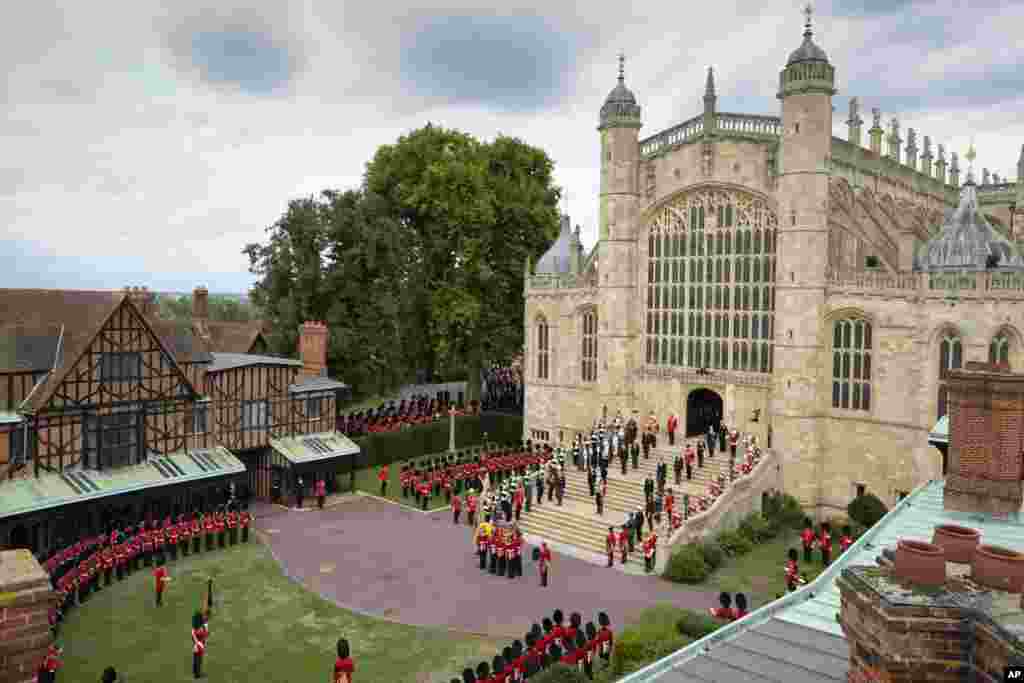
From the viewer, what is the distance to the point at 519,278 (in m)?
42.5

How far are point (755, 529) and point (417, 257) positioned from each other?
22.3 m

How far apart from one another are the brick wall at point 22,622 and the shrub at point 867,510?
25.5 meters

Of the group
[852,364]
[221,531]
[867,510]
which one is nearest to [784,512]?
[867,510]

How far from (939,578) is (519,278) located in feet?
122

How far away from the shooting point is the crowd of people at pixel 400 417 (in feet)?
120

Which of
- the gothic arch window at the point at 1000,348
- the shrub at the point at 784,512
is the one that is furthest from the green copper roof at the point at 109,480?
the gothic arch window at the point at 1000,348

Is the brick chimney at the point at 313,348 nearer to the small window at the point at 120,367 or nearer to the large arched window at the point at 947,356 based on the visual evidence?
the small window at the point at 120,367

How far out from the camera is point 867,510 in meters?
26.0

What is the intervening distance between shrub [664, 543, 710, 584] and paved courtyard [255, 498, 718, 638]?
0.44 metres

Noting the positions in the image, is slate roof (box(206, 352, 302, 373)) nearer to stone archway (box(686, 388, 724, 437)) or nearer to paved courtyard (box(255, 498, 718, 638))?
paved courtyard (box(255, 498, 718, 638))

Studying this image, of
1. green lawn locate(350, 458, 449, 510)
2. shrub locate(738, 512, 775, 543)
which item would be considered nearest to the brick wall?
A: shrub locate(738, 512, 775, 543)

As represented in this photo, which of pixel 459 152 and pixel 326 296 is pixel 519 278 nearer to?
pixel 459 152

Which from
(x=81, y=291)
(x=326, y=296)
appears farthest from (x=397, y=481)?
(x=81, y=291)

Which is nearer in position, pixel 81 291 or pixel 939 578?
pixel 939 578
